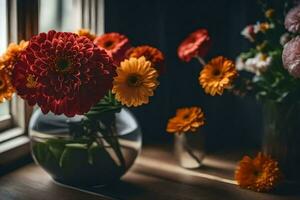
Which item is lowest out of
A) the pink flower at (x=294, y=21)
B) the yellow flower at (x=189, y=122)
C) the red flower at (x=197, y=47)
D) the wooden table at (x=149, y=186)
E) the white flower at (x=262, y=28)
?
the wooden table at (x=149, y=186)

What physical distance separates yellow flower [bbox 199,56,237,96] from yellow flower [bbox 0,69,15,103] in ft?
1.29

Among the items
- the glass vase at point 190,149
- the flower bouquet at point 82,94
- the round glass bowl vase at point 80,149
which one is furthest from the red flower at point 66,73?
the glass vase at point 190,149

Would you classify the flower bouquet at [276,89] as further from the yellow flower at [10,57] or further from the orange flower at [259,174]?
the yellow flower at [10,57]

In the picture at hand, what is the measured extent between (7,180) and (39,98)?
0.29m

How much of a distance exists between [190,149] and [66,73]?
45 centimetres

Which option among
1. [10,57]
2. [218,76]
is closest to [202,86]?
[218,76]

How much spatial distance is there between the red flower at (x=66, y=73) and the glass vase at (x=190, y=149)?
14.2 inches

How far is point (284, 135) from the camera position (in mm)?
1335

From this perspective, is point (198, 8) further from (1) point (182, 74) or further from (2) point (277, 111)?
(2) point (277, 111)

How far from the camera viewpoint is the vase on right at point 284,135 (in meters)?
1.32

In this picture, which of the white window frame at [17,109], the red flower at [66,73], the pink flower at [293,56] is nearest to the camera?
the red flower at [66,73]

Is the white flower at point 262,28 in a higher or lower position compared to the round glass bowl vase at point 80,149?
higher

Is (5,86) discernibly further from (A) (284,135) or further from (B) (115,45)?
(A) (284,135)

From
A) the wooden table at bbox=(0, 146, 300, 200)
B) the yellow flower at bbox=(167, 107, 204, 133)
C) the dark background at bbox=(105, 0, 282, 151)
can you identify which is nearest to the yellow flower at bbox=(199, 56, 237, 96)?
the yellow flower at bbox=(167, 107, 204, 133)
